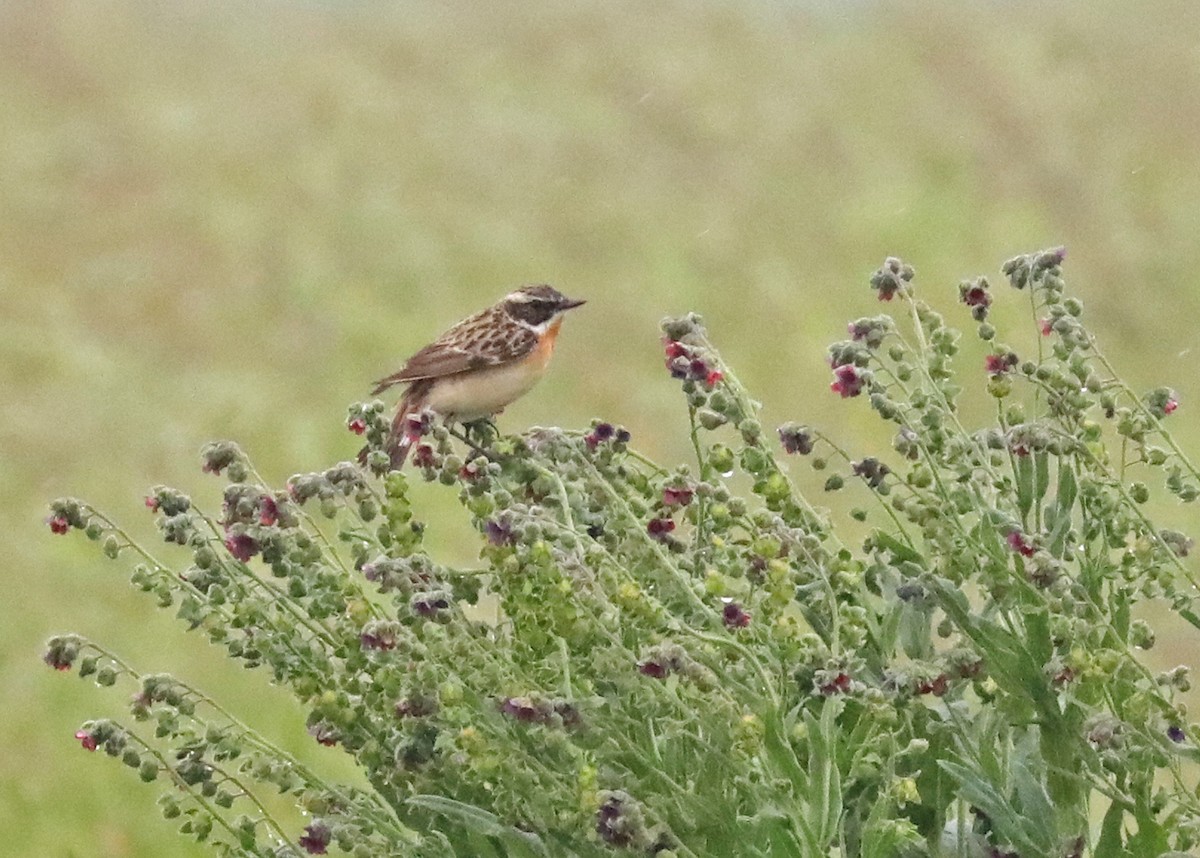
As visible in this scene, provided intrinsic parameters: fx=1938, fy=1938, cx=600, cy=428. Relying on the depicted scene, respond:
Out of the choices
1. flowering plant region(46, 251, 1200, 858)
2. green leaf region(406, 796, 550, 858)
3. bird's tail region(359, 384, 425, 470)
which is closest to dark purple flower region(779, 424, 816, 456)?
flowering plant region(46, 251, 1200, 858)

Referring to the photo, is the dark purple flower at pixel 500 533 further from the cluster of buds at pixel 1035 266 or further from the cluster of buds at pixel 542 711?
the cluster of buds at pixel 1035 266

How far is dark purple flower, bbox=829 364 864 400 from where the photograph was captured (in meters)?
1.76

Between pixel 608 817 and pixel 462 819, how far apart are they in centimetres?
18

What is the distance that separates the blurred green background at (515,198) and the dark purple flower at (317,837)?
2.87 metres

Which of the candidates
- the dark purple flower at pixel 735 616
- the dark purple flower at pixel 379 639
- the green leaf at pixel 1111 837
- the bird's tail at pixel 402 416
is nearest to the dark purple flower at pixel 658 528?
the dark purple flower at pixel 735 616

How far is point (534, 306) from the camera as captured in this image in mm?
3184

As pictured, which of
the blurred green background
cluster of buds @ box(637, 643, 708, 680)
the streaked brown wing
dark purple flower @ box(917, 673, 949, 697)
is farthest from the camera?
the blurred green background

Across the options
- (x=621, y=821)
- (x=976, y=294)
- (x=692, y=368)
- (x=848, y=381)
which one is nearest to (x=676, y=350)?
(x=692, y=368)

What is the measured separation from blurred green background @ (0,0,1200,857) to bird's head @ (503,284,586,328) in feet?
5.63

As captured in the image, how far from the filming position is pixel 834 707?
5.24 feet

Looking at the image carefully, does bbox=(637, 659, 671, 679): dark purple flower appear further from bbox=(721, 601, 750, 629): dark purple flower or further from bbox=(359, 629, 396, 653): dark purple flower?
bbox=(359, 629, 396, 653): dark purple flower

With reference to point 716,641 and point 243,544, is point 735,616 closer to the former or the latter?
point 716,641

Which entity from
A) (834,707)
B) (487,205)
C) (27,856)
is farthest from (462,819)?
(487,205)

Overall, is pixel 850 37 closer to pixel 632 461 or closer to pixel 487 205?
pixel 487 205
